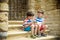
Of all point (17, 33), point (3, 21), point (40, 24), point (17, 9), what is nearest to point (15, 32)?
point (17, 33)

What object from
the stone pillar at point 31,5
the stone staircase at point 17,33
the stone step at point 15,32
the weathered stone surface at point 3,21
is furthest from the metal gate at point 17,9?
the weathered stone surface at point 3,21

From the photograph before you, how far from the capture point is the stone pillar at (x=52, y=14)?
8.16m

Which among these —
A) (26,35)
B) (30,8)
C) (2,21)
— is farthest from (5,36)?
(30,8)

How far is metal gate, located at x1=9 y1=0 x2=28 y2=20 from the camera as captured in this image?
9.04 meters

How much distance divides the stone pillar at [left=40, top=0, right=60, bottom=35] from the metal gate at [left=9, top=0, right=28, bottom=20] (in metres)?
0.83

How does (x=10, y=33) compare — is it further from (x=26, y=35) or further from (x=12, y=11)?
(x=12, y=11)

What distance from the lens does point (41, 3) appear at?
8617mm

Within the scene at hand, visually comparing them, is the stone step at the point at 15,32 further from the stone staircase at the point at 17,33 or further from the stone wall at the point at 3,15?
the stone wall at the point at 3,15

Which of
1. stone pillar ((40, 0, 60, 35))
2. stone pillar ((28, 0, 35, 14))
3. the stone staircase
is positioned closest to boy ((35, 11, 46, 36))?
the stone staircase

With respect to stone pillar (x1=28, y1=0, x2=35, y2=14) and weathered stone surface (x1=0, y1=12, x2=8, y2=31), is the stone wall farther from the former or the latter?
stone pillar (x1=28, y1=0, x2=35, y2=14)

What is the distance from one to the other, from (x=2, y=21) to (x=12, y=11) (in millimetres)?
2666

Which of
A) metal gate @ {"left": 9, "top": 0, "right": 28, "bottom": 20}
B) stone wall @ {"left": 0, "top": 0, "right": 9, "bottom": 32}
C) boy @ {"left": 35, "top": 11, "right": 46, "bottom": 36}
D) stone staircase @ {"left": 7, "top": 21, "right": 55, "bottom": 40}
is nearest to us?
stone wall @ {"left": 0, "top": 0, "right": 9, "bottom": 32}

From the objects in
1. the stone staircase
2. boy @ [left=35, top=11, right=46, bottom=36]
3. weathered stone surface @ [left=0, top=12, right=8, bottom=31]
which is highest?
weathered stone surface @ [left=0, top=12, right=8, bottom=31]

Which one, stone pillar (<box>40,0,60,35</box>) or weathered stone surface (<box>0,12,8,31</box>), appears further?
stone pillar (<box>40,0,60,35</box>)
